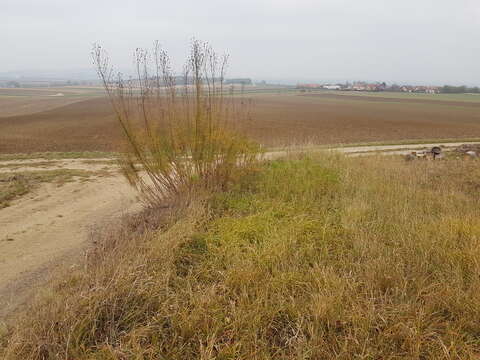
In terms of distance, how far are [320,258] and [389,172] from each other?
5330mm

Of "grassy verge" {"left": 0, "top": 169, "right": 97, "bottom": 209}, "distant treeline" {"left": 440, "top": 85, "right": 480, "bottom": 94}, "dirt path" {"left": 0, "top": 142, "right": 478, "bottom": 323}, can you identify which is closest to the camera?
"dirt path" {"left": 0, "top": 142, "right": 478, "bottom": 323}

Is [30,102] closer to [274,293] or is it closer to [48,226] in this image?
[48,226]

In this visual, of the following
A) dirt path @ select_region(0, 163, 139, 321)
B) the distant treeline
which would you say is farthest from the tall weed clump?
the distant treeline

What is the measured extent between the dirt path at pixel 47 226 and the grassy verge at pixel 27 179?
301 millimetres

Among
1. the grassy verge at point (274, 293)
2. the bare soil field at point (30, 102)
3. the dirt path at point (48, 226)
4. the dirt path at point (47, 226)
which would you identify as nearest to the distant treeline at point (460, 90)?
the bare soil field at point (30, 102)

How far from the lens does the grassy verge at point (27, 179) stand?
7.84m

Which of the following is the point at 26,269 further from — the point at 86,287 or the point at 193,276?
the point at 193,276

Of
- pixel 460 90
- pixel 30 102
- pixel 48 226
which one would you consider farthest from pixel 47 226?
pixel 460 90

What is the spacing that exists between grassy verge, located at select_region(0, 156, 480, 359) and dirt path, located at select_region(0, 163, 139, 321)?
1070 mm

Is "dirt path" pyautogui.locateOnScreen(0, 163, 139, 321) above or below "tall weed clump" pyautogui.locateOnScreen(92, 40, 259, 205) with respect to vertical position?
below

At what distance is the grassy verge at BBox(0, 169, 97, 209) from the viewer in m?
7.84

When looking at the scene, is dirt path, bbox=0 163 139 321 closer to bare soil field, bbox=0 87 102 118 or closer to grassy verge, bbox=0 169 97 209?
grassy verge, bbox=0 169 97 209

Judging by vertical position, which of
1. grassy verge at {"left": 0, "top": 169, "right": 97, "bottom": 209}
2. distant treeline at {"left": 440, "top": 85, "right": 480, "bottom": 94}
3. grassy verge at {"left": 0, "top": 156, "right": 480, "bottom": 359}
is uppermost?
grassy verge at {"left": 0, "top": 156, "right": 480, "bottom": 359}

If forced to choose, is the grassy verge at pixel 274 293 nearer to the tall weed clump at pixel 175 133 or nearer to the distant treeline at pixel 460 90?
the tall weed clump at pixel 175 133
